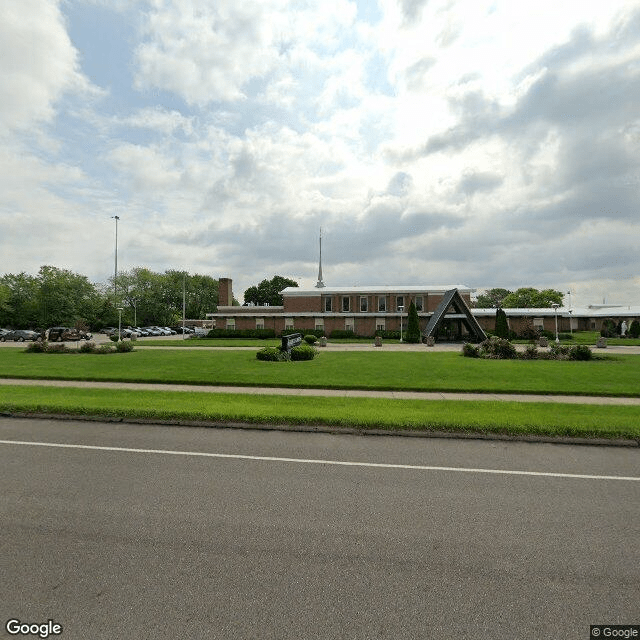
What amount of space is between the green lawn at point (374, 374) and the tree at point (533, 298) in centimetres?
8078

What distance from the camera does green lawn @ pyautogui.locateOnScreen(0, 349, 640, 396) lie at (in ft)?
49.4

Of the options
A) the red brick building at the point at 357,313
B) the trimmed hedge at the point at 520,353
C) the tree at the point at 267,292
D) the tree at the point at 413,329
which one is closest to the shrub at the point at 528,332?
the red brick building at the point at 357,313

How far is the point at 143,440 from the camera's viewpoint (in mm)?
8461

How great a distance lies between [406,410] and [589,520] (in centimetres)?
595

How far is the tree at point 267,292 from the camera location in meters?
109

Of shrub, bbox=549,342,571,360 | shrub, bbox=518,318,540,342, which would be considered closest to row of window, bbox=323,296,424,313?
shrub, bbox=518,318,540,342

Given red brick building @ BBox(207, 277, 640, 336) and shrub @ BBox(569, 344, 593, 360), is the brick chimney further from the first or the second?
shrub @ BBox(569, 344, 593, 360)

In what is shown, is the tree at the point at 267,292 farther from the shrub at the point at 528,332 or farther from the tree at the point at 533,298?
the shrub at the point at 528,332

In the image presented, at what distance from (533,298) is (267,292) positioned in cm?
6815

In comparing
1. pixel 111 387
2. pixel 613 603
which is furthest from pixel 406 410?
Answer: pixel 111 387

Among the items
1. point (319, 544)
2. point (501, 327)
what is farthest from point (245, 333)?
point (319, 544)

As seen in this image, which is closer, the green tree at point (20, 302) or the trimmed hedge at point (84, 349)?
the trimmed hedge at point (84, 349)

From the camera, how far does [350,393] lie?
45.6 ft

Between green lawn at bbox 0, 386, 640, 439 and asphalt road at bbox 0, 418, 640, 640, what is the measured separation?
1.50 meters
